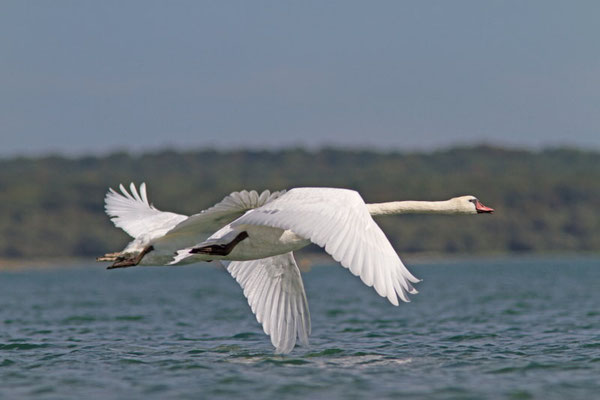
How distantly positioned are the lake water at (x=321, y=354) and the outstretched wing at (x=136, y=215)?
1655 millimetres

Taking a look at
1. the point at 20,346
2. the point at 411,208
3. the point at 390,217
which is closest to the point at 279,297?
the point at 411,208

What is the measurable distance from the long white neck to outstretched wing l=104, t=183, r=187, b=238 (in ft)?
8.39

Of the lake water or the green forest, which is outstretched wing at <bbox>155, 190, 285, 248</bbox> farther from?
the green forest

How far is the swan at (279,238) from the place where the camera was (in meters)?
11.4

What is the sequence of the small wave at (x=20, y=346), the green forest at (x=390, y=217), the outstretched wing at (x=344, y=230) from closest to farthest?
the outstretched wing at (x=344, y=230), the small wave at (x=20, y=346), the green forest at (x=390, y=217)

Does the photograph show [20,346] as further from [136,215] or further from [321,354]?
[321,354]

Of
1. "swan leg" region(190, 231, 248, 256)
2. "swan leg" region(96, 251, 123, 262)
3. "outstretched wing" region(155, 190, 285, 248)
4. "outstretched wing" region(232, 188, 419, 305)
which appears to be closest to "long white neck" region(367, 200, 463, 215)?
"outstretched wing" region(155, 190, 285, 248)

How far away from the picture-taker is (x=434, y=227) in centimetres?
9644

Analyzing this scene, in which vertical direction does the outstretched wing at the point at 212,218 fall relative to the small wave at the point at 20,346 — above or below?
above

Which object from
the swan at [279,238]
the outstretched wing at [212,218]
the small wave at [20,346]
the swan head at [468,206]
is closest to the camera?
Result: the swan at [279,238]

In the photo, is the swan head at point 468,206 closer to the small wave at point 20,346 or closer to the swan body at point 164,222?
the swan body at point 164,222

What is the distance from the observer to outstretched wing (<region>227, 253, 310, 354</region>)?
1492cm

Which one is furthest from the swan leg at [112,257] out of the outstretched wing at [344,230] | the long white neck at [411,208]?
the long white neck at [411,208]

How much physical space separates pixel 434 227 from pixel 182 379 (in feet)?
Answer: 278
